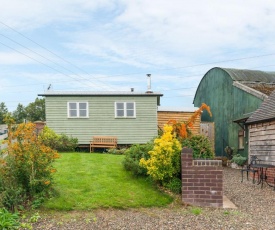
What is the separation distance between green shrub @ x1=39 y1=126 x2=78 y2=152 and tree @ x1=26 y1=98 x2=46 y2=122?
30.2 m

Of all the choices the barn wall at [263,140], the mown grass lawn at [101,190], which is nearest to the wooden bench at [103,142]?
the barn wall at [263,140]

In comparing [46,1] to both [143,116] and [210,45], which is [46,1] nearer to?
[210,45]

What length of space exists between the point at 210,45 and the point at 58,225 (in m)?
9.51

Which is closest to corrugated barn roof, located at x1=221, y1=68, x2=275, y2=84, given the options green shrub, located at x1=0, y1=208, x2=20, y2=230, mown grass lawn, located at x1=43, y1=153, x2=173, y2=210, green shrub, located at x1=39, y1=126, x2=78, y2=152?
green shrub, located at x1=39, y1=126, x2=78, y2=152

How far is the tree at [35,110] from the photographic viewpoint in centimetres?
4444

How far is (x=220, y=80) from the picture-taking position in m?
18.7

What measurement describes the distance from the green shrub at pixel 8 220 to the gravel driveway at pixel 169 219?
33cm

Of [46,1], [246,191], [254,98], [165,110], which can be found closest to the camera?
[246,191]

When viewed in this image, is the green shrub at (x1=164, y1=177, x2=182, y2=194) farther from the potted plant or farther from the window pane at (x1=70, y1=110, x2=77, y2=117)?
the window pane at (x1=70, y1=110, x2=77, y2=117)

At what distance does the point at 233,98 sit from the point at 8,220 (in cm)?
1463

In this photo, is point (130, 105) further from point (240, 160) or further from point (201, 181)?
point (201, 181)

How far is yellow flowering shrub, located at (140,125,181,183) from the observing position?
6.52 meters

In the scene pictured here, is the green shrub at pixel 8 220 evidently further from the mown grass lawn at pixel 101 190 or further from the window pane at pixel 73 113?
the window pane at pixel 73 113

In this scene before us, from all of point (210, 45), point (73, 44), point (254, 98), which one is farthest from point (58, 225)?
point (254, 98)
